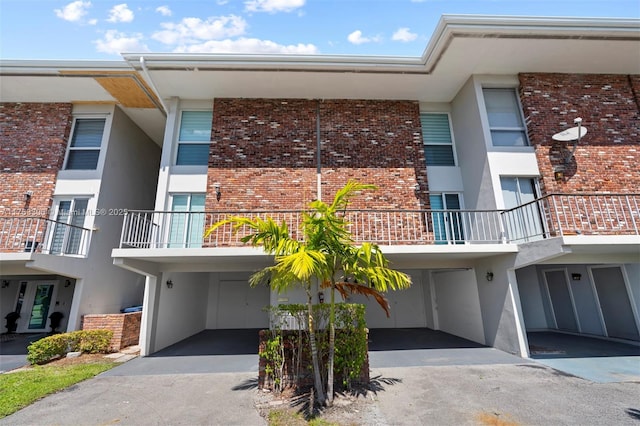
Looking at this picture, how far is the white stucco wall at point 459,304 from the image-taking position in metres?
8.57

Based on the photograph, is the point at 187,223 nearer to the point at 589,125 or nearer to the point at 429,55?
the point at 429,55

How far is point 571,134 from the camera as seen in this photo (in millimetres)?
7637

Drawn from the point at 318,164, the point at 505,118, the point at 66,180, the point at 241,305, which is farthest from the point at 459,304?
the point at 66,180

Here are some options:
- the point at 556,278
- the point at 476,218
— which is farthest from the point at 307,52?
the point at 556,278

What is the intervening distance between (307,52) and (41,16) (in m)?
6.17

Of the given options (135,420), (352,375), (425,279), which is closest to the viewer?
(135,420)

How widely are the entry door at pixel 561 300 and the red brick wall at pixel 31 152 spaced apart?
16942 mm

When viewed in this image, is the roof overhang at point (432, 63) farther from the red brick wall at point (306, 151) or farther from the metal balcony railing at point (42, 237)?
the metal balcony railing at point (42, 237)

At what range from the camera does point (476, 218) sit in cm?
857

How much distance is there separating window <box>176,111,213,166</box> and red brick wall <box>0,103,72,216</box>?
415cm

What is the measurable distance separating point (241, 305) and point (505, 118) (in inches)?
453

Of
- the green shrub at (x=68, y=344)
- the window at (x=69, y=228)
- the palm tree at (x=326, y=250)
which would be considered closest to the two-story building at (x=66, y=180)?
the window at (x=69, y=228)

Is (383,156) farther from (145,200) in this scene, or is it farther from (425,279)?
(145,200)

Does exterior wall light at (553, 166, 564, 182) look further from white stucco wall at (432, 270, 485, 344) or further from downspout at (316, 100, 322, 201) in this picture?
downspout at (316, 100, 322, 201)
